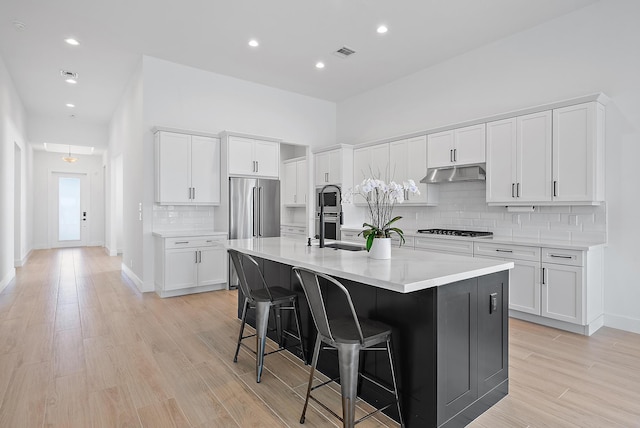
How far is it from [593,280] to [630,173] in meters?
1.16

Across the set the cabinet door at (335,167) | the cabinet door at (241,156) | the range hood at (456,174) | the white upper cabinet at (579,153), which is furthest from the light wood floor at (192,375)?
the cabinet door at (335,167)

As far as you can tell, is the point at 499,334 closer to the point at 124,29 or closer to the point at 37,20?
the point at 124,29

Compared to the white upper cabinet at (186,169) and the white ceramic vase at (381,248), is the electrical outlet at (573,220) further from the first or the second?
the white upper cabinet at (186,169)

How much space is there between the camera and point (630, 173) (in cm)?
360

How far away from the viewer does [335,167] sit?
21.2 ft

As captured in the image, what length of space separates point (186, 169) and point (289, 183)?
2701 mm

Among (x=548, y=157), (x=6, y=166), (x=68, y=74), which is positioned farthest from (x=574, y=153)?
(x=6, y=166)

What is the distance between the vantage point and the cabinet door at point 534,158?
12.6ft

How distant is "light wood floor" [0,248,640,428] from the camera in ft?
6.94

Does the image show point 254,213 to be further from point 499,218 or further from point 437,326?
point 437,326

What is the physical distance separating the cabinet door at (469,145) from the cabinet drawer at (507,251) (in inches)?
42.9

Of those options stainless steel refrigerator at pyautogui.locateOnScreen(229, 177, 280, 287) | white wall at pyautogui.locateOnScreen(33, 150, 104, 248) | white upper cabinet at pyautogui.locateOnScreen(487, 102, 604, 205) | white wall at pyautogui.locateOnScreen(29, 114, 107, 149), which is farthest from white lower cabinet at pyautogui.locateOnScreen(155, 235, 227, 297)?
white wall at pyautogui.locateOnScreen(33, 150, 104, 248)

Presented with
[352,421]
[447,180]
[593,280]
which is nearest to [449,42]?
[447,180]

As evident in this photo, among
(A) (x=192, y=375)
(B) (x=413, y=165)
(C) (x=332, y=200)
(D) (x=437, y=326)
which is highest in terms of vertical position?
(B) (x=413, y=165)
